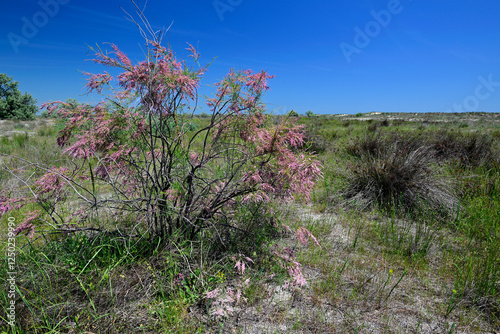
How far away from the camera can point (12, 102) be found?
26.1m

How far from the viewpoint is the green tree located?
25.7 m

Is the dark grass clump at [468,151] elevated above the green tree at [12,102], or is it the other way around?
the green tree at [12,102]

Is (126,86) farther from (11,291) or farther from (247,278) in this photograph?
(247,278)

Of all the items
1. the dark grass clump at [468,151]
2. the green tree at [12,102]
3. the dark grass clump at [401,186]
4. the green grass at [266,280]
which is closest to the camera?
the green grass at [266,280]

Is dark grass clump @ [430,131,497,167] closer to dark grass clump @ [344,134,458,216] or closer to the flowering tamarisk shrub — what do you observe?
dark grass clump @ [344,134,458,216]

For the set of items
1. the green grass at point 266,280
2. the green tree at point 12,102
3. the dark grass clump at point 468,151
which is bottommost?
the green grass at point 266,280

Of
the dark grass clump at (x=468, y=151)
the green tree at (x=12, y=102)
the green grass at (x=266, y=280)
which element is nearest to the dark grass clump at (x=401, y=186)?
the green grass at (x=266, y=280)

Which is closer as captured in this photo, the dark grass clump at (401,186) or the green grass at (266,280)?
the green grass at (266,280)

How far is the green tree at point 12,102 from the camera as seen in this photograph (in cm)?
2570

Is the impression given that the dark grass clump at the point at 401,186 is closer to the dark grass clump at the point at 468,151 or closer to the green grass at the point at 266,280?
the green grass at the point at 266,280

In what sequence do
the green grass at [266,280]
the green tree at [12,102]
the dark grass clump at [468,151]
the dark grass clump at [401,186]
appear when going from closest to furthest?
the green grass at [266,280] < the dark grass clump at [401,186] < the dark grass clump at [468,151] < the green tree at [12,102]

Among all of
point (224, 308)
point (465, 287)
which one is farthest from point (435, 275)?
point (224, 308)

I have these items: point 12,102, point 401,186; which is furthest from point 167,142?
point 12,102

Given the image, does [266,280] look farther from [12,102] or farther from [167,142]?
[12,102]
